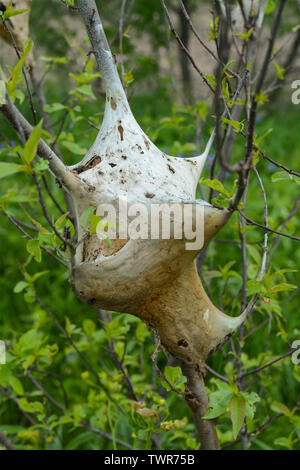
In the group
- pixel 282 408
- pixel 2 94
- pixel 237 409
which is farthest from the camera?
pixel 282 408

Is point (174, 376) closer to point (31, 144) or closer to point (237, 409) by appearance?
point (237, 409)

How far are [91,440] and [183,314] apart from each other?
4.54 ft

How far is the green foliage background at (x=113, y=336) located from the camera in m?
1.54

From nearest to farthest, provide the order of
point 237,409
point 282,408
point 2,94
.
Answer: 1. point 2,94
2. point 237,409
3. point 282,408

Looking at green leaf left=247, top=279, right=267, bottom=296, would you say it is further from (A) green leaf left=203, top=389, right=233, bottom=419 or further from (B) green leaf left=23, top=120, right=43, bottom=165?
(B) green leaf left=23, top=120, right=43, bottom=165

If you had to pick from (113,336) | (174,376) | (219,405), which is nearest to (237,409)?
(219,405)

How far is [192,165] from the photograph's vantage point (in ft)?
4.14

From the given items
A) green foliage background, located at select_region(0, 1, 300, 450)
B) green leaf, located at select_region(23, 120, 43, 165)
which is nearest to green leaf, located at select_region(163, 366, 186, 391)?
green foliage background, located at select_region(0, 1, 300, 450)

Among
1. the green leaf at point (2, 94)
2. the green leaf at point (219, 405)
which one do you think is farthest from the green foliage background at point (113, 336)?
the green leaf at point (2, 94)

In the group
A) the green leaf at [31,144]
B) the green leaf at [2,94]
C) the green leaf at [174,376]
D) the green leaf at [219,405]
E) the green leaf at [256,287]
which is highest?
the green leaf at [2,94]

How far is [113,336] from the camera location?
1.70 m

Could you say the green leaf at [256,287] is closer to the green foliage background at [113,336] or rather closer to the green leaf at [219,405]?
the green foliage background at [113,336]
